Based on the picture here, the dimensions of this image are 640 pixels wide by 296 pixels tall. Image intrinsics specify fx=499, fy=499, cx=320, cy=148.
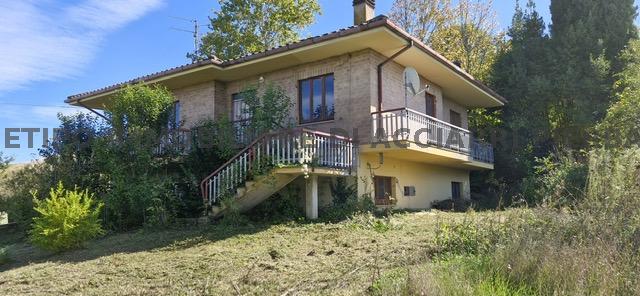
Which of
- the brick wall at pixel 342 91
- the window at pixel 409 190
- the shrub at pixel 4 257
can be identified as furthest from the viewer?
the window at pixel 409 190

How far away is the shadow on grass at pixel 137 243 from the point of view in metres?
9.50

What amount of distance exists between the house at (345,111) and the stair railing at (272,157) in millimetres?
24

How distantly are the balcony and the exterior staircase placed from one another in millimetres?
1768

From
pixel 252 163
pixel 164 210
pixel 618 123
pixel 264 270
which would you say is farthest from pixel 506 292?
pixel 618 123

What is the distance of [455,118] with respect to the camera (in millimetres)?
21250

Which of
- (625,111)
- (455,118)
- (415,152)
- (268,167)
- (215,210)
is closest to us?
(268,167)

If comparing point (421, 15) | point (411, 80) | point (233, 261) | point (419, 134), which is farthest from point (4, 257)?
point (421, 15)

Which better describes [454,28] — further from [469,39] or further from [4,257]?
[4,257]

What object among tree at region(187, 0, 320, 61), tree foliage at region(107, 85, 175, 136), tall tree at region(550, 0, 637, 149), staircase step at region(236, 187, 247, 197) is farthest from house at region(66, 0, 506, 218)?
tree at region(187, 0, 320, 61)

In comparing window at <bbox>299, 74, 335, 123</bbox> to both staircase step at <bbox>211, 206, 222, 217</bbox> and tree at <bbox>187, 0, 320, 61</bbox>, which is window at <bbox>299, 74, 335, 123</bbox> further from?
tree at <bbox>187, 0, 320, 61</bbox>

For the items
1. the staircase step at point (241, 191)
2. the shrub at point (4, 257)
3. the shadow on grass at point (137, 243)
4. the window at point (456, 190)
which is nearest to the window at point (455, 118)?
the window at point (456, 190)

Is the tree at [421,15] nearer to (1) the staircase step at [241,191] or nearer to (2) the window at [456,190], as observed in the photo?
(2) the window at [456,190]

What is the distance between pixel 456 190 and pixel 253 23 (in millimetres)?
14776

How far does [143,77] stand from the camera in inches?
666
